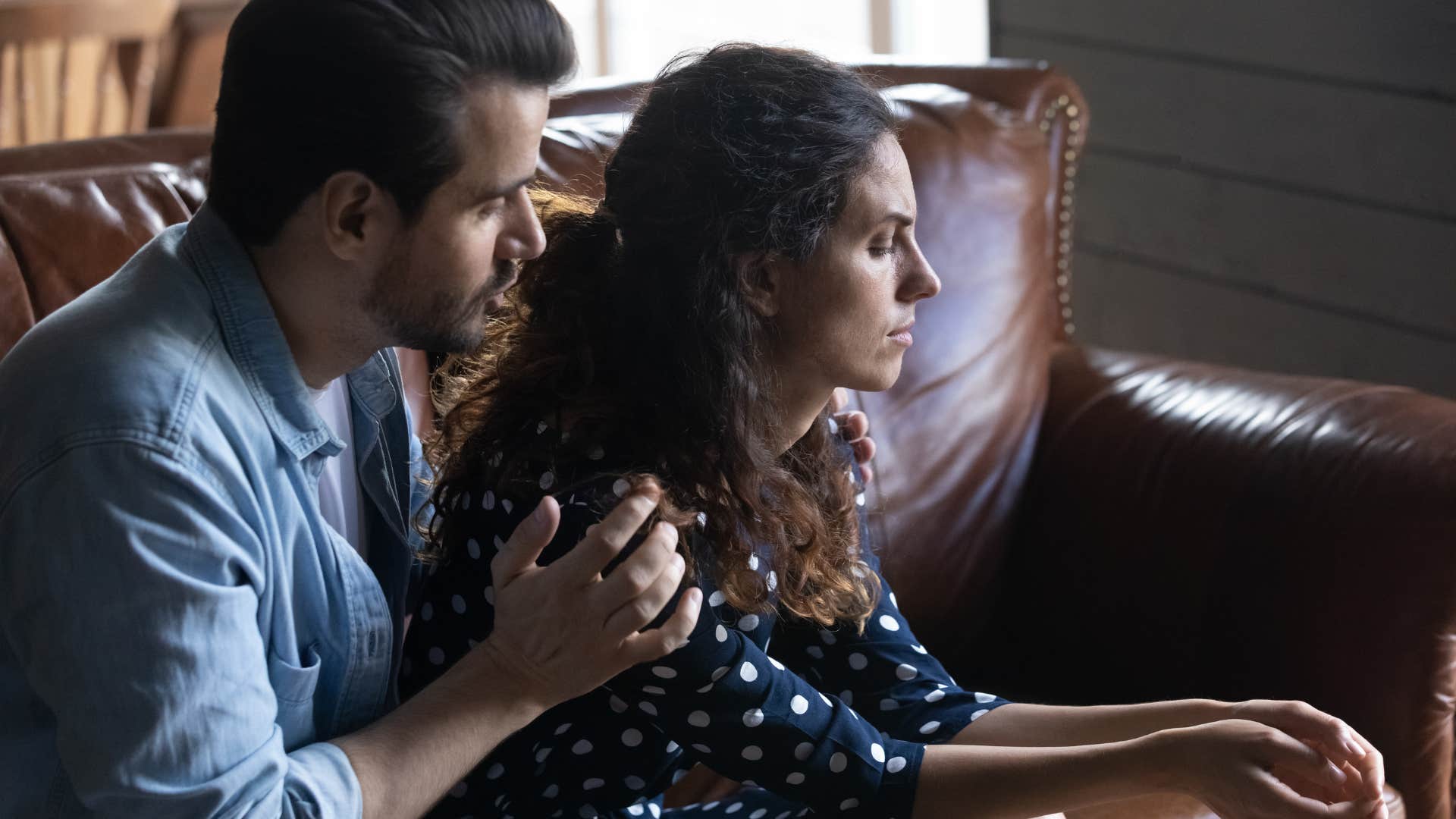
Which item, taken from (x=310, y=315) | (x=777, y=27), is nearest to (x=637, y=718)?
(x=310, y=315)

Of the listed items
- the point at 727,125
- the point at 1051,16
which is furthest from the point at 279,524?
the point at 1051,16

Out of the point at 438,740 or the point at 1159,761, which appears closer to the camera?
the point at 438,740

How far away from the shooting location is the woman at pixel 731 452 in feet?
3.56

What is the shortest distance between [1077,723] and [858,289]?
42 centimetres

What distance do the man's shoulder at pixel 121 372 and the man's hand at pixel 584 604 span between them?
0.21 m

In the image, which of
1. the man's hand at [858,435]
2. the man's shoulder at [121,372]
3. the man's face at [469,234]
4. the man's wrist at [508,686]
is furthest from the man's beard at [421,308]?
the man's hand at [858,435]

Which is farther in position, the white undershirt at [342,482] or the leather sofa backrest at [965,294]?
the leather sofa backrest at [965,294]

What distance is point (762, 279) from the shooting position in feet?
3.73

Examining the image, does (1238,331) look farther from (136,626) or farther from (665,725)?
(136,626)

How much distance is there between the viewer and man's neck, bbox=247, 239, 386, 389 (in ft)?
3.18

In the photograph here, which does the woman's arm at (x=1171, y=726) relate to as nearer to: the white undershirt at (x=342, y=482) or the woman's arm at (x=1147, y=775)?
the woman's arm at (x=1147, y=775)

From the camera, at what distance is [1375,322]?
207 centimetres

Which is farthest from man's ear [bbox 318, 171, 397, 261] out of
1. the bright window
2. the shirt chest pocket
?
the bright window

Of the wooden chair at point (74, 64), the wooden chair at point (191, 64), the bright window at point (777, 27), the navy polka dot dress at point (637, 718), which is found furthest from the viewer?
the wooden chair at point (191, 64)
